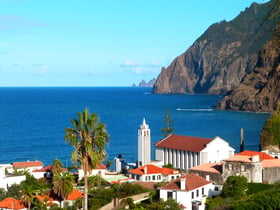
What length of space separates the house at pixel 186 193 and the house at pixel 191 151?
18.3m

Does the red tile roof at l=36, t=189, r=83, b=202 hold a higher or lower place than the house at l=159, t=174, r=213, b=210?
lower

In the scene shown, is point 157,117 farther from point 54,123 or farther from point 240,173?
point 240,173

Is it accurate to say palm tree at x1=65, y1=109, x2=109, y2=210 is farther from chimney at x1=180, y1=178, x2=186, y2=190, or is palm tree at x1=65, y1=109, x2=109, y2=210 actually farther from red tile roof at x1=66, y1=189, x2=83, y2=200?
red tile roof at x1=66, y1=189, x2=83, y2=200

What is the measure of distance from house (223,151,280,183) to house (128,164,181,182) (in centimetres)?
872

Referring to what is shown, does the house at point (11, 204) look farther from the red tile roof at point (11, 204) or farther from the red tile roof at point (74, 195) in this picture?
the red tile roof at point (74, 195)

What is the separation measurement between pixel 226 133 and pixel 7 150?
5430 cm

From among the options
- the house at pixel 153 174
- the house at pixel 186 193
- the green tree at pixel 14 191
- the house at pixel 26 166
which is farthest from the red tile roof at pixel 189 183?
the house at pixel 26 166

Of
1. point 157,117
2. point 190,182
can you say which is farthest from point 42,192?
point 157,117

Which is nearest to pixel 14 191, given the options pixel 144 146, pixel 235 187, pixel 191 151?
pixel 235 187

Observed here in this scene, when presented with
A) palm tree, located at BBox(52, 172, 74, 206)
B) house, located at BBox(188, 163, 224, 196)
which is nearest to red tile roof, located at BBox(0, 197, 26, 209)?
palm tree, located at BBox(52, 172, 74, 206)

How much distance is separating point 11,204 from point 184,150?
2624cm

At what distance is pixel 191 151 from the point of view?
60750 millimetres

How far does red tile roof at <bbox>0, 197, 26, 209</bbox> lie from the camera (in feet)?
132

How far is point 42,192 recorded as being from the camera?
43750mm
